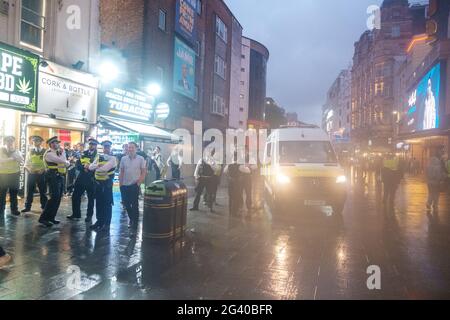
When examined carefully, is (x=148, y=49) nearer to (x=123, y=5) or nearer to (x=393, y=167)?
(x=123, y=5)

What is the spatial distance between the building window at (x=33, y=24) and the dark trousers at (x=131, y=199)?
22.3 feet

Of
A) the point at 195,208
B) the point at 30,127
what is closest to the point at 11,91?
the point at 30,127

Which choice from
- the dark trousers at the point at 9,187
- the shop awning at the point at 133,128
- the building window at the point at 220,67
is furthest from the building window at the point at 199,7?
the dark trousers at the point at 9,187

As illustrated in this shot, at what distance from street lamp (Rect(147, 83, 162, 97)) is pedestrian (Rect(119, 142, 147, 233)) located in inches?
433

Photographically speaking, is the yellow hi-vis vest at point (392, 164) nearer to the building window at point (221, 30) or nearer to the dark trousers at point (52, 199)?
the dark trousers at point (52, 199)

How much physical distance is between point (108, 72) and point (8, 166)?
7.63 m

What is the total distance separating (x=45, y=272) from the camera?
5.00 metres

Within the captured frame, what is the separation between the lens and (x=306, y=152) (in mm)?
10570

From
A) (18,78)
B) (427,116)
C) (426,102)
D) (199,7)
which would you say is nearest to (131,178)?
(18,78)

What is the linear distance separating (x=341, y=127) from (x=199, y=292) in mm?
104736

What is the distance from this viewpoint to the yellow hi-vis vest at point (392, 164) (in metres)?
12.1

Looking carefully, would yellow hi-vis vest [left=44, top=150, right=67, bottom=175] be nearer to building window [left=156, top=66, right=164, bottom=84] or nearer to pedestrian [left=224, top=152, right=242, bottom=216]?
pedestrian [left=224, top=152, right=242, bottom=216]

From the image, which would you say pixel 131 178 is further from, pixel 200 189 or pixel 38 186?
pixel 200 189

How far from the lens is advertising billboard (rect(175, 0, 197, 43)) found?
21.0m
